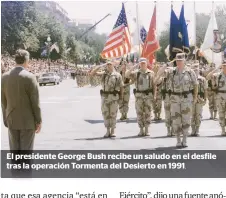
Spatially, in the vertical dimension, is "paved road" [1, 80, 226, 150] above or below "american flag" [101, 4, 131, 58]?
below

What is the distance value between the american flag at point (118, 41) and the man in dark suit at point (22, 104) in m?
8.27

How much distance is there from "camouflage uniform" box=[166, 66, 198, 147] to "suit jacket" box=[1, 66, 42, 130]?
12.0 feet

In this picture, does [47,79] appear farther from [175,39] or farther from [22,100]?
[22,100]

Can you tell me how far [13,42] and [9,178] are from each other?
32572 mm

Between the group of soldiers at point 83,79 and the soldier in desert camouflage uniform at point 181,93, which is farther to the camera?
the group of soldiers at point 83,79

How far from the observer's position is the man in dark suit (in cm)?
718

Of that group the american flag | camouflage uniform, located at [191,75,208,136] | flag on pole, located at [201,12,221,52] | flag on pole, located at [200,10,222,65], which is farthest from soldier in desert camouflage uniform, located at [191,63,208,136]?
flag on pole, located at [201,12,221,52]

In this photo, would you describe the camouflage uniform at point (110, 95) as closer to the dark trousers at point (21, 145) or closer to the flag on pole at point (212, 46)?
the dark trousers at point (21, 145)

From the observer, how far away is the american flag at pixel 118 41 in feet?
51.4

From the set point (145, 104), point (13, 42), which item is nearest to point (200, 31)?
point (13, 42)

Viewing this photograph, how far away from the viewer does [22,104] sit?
23.7 ft
